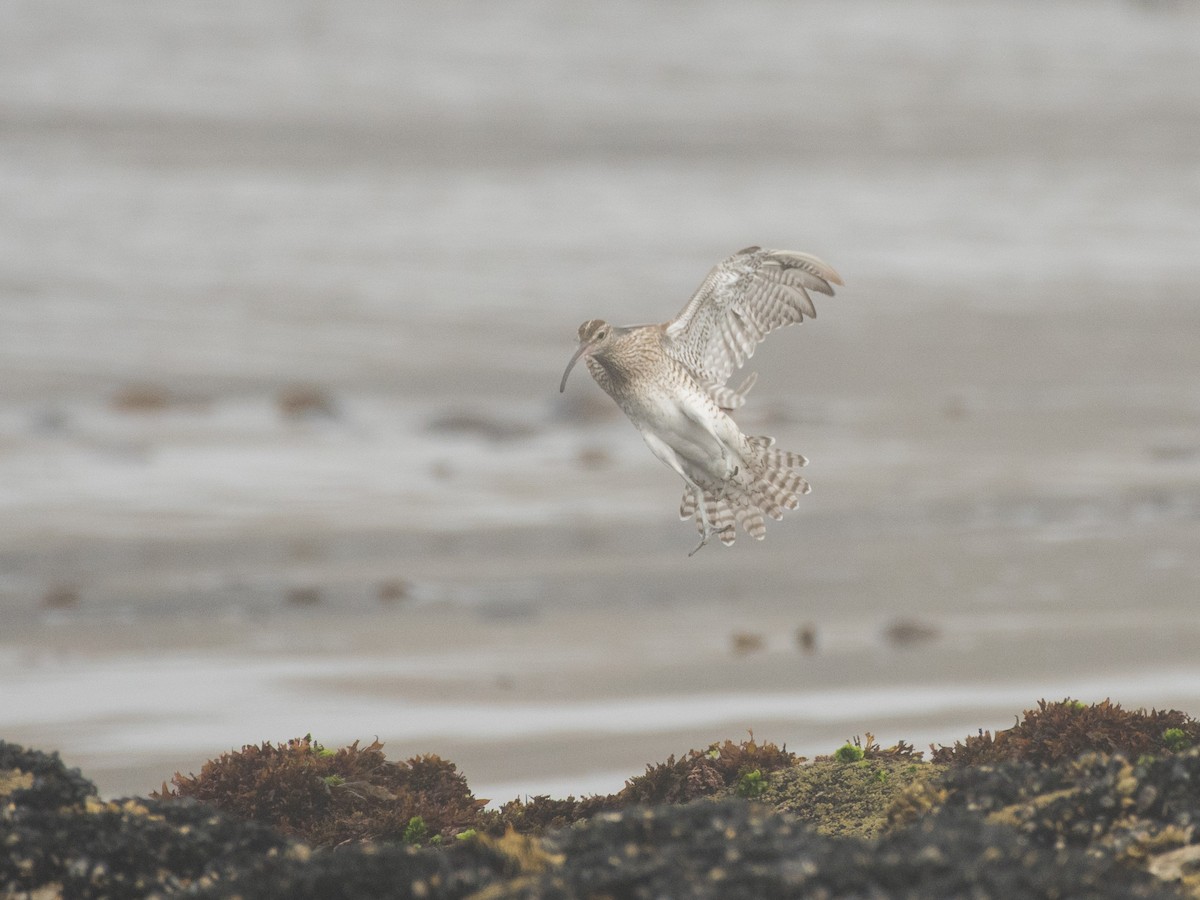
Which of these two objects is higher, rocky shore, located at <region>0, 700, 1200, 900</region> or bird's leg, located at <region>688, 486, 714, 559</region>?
bird's leg, located at <region>688, 486, 714, 559</region>

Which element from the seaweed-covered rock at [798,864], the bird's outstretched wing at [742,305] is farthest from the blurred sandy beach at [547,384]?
the seaweed-covered rock at [798,864]

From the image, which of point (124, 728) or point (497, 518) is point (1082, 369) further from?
point (124, 728)

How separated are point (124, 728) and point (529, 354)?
8839 millimetres

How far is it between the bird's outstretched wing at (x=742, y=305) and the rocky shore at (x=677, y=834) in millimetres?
1460

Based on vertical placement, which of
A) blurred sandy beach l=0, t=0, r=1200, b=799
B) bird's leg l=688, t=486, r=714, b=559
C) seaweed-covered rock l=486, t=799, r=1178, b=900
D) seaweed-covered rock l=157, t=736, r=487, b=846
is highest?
blurred sandy beach l=0, t=0, r=1200, b=799

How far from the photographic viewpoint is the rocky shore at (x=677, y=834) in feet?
13.8

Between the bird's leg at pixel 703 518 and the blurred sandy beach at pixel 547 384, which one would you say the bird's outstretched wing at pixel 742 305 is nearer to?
the bird's leg at pixel 703 518

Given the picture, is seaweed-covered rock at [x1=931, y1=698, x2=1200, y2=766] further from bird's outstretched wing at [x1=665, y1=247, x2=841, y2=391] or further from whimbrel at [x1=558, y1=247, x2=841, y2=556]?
bird's outstretched wing at [x1=665, y1=247, x2=841, y2=391]

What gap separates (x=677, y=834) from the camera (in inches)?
181

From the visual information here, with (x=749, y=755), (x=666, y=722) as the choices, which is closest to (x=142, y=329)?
(x=666, y=722)

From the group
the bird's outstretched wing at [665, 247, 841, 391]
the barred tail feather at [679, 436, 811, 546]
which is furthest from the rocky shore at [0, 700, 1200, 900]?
the bird's outstretched wing at [665, 247, 841, 391]

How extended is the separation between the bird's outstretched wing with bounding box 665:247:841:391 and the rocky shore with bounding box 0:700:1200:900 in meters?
1.46

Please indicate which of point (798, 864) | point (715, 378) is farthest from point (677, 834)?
point (715, 378)

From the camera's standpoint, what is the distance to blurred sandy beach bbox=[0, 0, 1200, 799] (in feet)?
32.6
